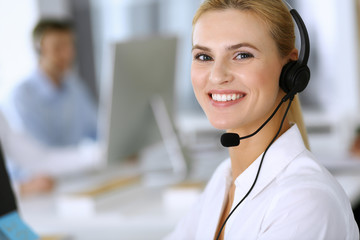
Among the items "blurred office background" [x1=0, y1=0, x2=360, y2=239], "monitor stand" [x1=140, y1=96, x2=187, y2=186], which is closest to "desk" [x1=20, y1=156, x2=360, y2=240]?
"monitor stand" [x1=140, y1=96, x2=187, y2=186]

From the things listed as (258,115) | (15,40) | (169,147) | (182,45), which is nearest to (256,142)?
(258,115)

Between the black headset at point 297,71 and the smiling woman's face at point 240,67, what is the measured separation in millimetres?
17

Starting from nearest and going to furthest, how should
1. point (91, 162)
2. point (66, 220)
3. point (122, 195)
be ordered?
point (66, 220), point (122, 195), point (91, 162)

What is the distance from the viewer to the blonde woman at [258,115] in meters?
0.91

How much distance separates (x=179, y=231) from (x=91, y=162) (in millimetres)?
1583

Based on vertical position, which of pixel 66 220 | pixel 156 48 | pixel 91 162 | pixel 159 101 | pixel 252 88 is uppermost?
pixel 252 88

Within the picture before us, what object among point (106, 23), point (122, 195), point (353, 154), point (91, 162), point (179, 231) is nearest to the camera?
point (179, 231)

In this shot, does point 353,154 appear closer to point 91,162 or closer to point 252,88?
point 91,162

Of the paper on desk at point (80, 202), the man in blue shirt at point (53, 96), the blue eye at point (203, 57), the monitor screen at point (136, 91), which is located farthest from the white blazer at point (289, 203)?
the man in blue shirt at point (53, 96)

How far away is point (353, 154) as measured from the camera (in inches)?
99.8

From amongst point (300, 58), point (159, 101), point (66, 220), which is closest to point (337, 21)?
point (159, 101)

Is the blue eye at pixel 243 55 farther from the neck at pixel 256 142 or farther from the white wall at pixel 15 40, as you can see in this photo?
the white wall at pixel 15 40

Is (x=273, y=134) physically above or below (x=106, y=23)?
above

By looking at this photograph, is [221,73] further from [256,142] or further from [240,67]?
[256,142]
